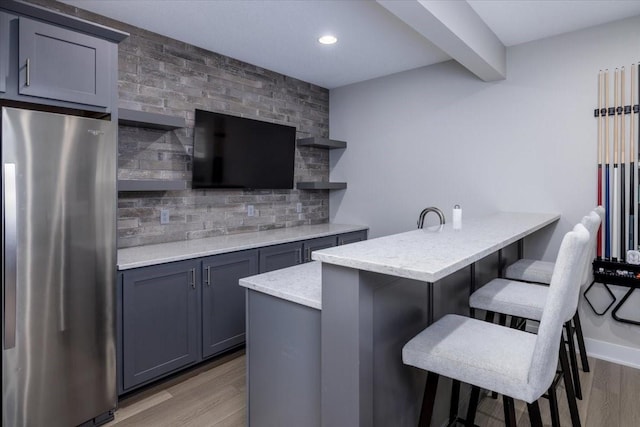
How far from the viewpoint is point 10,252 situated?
1.80 meters

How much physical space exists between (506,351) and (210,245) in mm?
2281

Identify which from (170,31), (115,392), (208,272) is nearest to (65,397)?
(115,392)

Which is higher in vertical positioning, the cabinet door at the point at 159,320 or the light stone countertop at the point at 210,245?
the light stone countertop at the point at 210,245

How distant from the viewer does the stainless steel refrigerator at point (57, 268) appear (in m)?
1.82

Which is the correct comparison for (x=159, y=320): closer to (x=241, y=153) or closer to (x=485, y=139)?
(x=241, y=153)

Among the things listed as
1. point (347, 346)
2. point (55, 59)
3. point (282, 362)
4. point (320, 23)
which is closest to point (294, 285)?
point (282, 362)

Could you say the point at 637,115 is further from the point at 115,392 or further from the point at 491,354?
the point at 115,392

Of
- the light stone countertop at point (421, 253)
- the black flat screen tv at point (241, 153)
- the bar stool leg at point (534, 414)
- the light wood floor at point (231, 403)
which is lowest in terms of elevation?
the light wood floor at point (231, 403)

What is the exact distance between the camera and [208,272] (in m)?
2.80

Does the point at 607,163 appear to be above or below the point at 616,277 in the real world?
above

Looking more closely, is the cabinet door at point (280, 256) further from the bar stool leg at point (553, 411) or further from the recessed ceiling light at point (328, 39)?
the bar stool leg at point (553, 411)

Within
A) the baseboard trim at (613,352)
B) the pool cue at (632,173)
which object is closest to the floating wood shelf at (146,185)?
the pool cue at (632,173)

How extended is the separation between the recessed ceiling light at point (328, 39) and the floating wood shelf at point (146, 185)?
1640 mm

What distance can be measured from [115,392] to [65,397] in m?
0.28
